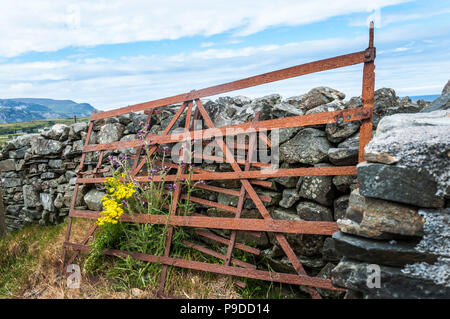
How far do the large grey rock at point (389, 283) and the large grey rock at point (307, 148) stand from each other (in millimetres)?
1486

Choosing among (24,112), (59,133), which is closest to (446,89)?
(59,133)

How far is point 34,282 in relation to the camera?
194 inches

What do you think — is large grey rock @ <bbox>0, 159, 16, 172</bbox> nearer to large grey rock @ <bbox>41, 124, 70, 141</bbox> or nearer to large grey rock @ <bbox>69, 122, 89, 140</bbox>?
large grey rock @ <bbox>41, 124, 70, 141</bbox>

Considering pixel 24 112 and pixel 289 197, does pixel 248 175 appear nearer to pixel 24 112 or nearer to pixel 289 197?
pixel 289 197

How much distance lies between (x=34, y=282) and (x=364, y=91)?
17.7 feet

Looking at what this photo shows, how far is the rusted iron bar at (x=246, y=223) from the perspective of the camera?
11.1ft

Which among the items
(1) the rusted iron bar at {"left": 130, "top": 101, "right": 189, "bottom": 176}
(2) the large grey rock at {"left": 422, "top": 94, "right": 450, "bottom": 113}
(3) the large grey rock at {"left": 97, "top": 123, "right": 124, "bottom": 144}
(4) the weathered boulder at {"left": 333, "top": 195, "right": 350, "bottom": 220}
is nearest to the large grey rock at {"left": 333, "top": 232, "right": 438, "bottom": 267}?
(4) the weathered boulder at {"left": 333, "top": 195, "right": 350, "bottom": 220}

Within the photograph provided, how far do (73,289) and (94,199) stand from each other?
2.40 m

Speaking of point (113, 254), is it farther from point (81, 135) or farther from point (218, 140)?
point (81, 135)

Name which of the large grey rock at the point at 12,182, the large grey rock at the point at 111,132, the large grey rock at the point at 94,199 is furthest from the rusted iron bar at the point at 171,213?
the large grey rock at the point at 12,182

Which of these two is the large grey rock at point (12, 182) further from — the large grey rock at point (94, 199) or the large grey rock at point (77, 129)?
the large grey rock at point (94, 199)

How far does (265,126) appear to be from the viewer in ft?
12.6

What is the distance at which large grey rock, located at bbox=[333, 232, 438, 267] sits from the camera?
230 centimetres

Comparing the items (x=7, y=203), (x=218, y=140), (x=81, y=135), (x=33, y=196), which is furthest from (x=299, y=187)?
(x=7, y=203)
